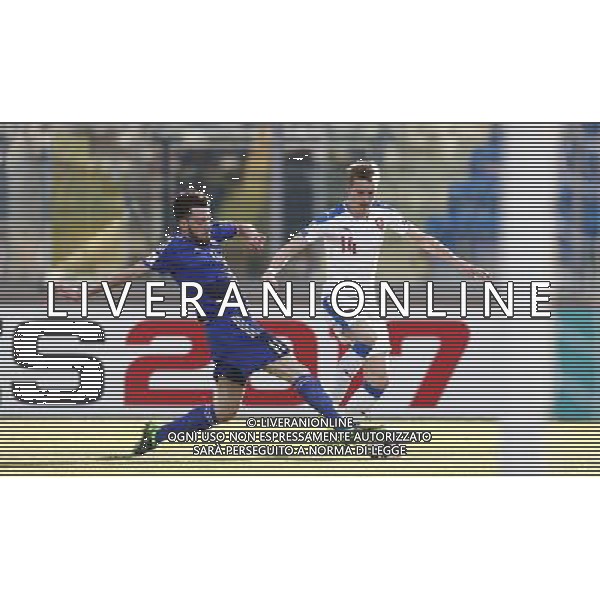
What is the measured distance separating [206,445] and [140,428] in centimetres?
44

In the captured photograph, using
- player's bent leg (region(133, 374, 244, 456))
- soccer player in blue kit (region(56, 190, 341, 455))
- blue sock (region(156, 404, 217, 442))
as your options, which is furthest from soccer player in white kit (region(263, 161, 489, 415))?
blue sock (region(156, 404, 217, 442))

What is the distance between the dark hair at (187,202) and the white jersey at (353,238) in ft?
2.23

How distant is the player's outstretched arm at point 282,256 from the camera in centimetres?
1127

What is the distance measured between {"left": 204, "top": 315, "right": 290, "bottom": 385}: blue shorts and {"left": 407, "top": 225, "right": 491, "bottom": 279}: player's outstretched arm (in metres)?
1.10

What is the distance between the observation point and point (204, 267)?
444 inches

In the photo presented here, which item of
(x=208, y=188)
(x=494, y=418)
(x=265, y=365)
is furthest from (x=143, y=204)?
(x=494, y=418)

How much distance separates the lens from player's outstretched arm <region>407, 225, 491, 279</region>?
37.1ft

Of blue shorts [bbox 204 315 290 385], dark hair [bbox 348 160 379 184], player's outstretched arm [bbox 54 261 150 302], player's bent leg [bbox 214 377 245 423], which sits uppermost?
dark hair [bbox 348 160 379 184]

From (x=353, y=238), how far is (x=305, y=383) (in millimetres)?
988

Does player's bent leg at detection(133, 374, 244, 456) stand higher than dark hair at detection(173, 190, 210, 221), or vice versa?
dark hair at detection(173, 190, 210, 221)

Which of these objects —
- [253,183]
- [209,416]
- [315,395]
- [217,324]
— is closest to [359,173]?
[253,183]

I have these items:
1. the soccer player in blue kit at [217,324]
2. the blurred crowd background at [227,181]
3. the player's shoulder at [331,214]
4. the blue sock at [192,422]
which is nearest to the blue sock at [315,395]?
the soccer player in blue kit at [217,324]

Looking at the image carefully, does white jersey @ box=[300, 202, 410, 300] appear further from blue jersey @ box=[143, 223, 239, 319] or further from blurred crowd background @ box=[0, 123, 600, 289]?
blue jersey @ box=[143, 223, 239, 319]

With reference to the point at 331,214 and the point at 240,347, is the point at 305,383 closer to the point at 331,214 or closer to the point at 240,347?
the point at 240,347
